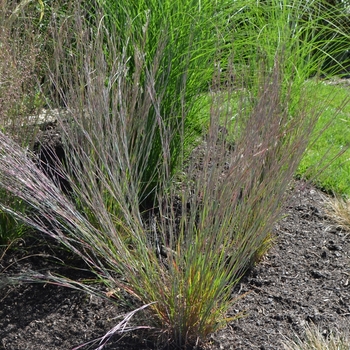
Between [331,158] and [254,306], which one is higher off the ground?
[254,306]

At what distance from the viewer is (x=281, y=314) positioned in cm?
315

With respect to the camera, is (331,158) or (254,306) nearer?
(254,306)

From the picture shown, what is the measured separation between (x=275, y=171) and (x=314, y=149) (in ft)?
8.02

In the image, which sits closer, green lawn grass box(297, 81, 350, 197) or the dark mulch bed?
the dark mulch bed

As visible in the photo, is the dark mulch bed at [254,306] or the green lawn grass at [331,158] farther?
the green lawn grass at [331,158]

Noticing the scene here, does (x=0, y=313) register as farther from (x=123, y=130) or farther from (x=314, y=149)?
(x=314, y=149)

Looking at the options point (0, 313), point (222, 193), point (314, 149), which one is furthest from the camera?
point (314, 149)

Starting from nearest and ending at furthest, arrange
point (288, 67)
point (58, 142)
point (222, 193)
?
point (222, 193)
point (288, 67)
point (58, 142)

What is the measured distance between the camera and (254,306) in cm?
320

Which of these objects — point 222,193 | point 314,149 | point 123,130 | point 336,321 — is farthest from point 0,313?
point 314,149

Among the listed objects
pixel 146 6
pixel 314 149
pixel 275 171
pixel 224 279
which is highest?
pixel 146 6

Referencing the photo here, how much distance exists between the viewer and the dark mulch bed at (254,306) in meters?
2.96

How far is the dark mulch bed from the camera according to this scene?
2.96 m

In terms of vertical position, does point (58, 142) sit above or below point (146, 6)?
below
